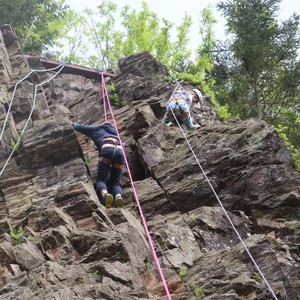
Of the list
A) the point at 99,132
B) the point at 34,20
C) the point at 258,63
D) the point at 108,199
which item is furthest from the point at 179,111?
the point at 34,20

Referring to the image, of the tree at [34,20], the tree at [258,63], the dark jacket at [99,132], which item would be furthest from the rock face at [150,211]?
the tree at [34,20]

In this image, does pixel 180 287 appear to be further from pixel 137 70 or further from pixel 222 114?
pixel 137 70

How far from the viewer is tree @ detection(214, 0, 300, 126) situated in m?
19.7

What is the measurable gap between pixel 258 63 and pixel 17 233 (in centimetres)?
1319

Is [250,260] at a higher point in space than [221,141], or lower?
lower

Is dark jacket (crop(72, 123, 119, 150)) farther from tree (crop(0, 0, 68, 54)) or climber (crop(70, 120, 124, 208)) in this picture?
tree (crop(0, 0, 68, 54))

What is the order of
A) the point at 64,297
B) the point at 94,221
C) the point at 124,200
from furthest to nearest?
the point at 124,200
the point at 94,221
the point at 64,297

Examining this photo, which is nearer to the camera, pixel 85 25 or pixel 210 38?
pixel 210 38

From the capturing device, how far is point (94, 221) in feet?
29.9

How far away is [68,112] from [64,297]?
10.7m

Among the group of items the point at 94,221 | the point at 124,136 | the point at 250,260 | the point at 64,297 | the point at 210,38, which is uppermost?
the point at 210,38

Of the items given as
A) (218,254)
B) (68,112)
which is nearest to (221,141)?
(218,254)

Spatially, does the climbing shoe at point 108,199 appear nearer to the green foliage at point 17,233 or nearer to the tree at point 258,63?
the green foliage at point 17,233

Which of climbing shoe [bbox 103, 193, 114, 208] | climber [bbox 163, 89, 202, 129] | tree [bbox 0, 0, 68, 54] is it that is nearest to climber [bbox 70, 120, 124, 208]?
climbing shoe [bbox 103, 193, 114, 208]
